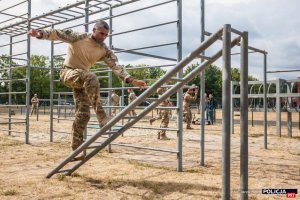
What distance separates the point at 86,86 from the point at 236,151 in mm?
3695

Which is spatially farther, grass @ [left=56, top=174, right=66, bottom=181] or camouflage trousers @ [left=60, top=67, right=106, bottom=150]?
grass @ [left=56, top=174, right=66, bottom=181]

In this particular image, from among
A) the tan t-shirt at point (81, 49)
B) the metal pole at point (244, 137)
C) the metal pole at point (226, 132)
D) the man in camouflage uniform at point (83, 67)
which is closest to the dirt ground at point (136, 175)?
the man in camouflage uniform at point (83, 67)

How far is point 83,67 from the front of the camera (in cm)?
382

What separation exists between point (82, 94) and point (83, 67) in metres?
0.33

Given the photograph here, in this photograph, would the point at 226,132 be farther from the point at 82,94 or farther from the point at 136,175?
the point at 82,94

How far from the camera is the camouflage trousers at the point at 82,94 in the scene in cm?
355

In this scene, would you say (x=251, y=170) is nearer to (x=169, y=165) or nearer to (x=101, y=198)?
(x=169, y=165)

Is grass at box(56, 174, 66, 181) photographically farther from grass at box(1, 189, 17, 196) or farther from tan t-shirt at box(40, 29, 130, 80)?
tan t-shirt at box(40, 29, 130, 80)

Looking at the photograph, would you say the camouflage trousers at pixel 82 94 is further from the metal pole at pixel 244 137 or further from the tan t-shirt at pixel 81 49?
the metal pole at pixel 244 137

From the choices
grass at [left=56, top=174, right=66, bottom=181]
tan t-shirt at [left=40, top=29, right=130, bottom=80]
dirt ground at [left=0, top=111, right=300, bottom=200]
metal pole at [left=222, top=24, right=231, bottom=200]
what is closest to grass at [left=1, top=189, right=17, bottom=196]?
dirt ground at [left=0, top=111, right=300, bottom=200]

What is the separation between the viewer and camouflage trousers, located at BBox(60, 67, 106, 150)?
11.6ft

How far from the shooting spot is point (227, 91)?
233 centimetres

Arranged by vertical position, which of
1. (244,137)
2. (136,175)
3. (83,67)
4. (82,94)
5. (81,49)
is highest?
(81,49)

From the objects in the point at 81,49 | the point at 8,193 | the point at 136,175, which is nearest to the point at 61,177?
the point at 8,193
